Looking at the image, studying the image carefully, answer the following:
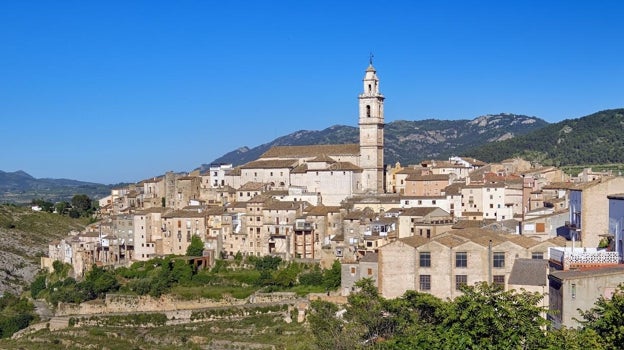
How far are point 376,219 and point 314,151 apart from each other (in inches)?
702

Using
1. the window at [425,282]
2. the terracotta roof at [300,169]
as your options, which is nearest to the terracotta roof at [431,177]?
the terracotta roof at [300,169]

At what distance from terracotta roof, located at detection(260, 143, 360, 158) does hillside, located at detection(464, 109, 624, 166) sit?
171ft

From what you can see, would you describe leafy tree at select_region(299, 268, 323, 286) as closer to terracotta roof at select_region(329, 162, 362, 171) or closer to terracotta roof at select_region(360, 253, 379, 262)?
terracotta roof at select_region(360, 253, 379, 262)

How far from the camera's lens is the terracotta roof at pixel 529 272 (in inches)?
1216

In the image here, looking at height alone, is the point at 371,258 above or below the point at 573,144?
below

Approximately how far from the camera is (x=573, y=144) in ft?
399

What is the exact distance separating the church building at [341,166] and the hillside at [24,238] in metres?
21.2

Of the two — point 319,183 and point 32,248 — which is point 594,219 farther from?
point 32,248

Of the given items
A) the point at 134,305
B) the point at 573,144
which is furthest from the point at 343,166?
the point at 573,144

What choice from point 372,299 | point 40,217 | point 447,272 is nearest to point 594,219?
point 447,272

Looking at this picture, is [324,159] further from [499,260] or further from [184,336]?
[499,260]

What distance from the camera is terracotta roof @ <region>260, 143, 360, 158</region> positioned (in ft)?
221

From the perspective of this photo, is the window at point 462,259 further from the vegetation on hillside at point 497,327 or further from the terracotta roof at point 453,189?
the terracotta roof at point 453,189

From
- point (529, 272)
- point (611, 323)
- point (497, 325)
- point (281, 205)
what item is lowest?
point (529, 272)
